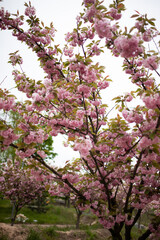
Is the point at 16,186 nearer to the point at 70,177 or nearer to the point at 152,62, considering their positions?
the point at 70,177

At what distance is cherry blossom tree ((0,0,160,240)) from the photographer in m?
2.01

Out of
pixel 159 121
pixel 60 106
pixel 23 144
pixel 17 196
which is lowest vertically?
pixel 17 196

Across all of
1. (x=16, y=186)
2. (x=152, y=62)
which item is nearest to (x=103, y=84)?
(x=152, y=62)

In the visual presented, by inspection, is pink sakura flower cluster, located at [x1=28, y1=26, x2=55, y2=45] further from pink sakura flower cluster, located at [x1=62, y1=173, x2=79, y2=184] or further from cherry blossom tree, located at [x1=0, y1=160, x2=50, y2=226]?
cherry blossom tree, located at [x1=0, y1=160, x2=50, y2=226]

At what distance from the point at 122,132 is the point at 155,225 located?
2268 millimetres

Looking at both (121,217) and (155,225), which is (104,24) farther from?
(155,225)

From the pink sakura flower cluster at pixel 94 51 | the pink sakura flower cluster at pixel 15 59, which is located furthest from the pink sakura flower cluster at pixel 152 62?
the pink sakura flower cluster at pixel 15 59

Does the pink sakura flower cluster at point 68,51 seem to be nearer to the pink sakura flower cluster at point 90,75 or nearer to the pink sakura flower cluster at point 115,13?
the pink sakura flower cluster at point 115,13

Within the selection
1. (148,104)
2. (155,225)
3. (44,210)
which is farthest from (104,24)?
(44,210)

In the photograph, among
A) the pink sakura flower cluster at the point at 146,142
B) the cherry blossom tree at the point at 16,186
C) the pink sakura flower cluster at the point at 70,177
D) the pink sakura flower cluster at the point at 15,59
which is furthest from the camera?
the cherry blossom tree at the point at 16,186

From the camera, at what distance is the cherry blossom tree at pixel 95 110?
6.61 feet

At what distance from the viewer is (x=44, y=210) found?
491 inches

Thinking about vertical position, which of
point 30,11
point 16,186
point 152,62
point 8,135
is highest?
point 30,11

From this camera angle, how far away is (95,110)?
3.75m
